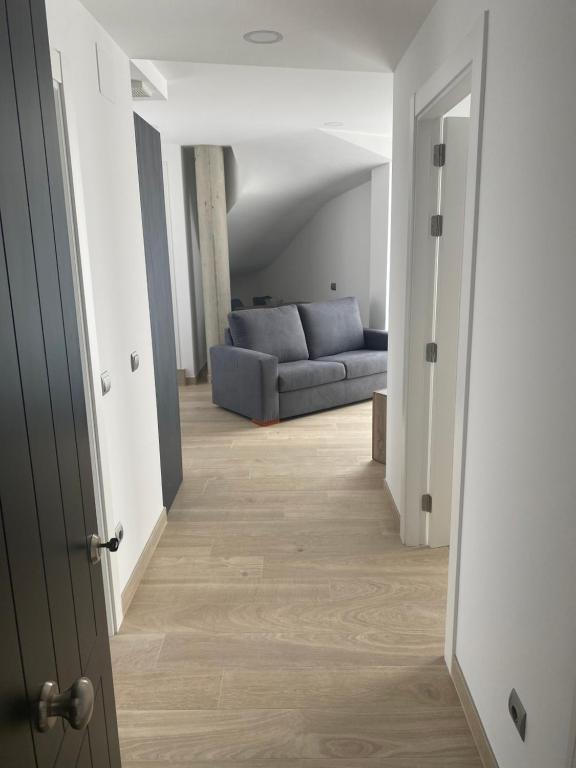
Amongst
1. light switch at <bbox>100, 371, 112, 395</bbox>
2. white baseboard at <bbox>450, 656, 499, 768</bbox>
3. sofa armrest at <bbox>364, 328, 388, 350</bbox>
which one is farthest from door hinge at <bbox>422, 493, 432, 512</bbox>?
sofa armrest at <bbox>364, 328, 388, 350</bbox>

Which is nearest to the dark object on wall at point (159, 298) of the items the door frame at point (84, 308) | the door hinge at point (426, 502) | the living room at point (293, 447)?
the living room at point (293, 447)

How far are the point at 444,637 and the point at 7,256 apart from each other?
83.3 inches

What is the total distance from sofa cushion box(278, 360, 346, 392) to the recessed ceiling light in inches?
110

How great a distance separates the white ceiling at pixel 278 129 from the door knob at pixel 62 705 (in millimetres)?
3352

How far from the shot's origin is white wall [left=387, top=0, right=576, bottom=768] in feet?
Answer: 3.76

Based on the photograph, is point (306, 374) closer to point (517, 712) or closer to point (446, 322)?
point (446, 322)

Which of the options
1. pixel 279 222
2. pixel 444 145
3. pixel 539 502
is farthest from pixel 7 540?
pixel 279 222

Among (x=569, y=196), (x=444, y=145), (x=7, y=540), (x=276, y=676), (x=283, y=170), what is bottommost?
(x=276, y=676)

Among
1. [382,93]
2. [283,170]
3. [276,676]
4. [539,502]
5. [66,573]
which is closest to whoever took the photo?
[66,573]

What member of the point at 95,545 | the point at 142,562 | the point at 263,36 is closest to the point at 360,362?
the point at 142,562

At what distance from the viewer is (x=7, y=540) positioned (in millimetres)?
752

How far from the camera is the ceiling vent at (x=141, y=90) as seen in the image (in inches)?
133

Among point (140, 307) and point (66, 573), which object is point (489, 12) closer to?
point (66, 573)

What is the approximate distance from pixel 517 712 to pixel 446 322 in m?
1.68
